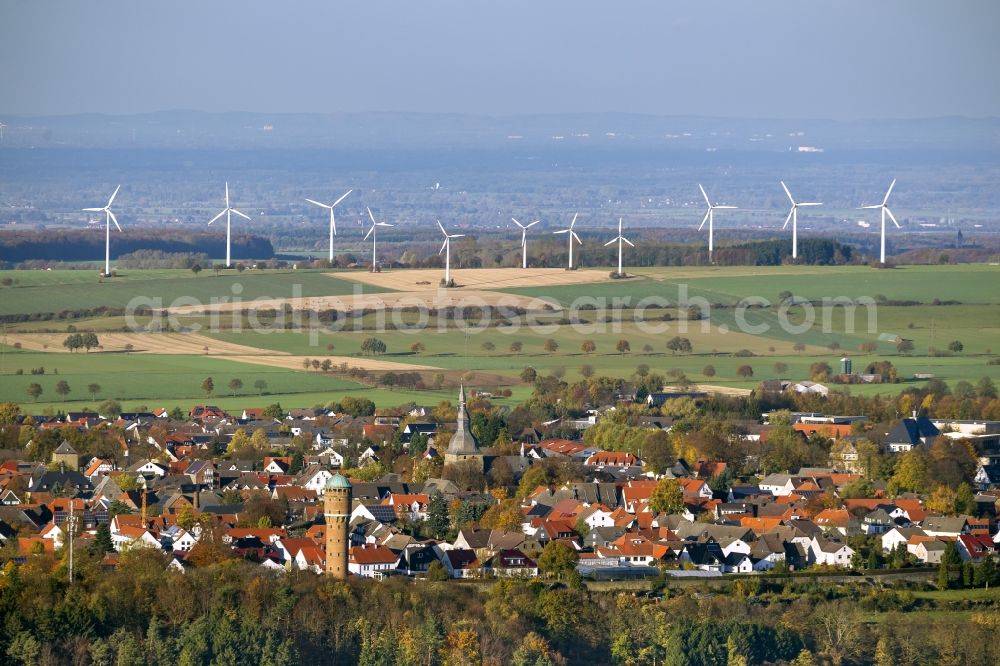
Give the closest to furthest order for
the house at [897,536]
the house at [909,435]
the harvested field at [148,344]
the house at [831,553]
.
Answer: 1. the house at [831,553]
2. the house at [897,536]
3. the house at [909,435]
4. the harvested field at [148,344]

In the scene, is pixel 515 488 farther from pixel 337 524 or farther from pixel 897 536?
pixel 337 524

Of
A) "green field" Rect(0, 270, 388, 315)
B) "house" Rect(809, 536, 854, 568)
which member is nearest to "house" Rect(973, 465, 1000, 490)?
"house" Rect(809, 536, 854, 568)

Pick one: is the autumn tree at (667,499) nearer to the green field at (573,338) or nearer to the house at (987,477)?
the house at (987,477)

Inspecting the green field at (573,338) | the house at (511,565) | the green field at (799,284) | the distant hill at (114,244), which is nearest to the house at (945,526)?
the house at (511,565)

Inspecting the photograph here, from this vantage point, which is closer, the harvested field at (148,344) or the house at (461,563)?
the house at (461,563)

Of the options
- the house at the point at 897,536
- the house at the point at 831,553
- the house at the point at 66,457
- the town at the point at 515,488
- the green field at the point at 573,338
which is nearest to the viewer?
the town at the point at 515,488
